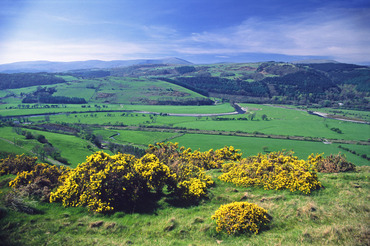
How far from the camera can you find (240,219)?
14.0 m

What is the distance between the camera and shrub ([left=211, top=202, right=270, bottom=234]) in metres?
13.8

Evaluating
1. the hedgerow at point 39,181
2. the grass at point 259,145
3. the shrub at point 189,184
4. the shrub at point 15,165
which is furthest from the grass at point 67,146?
the shrub at point 189,184

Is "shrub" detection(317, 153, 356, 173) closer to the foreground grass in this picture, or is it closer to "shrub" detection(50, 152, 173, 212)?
the foreground grass

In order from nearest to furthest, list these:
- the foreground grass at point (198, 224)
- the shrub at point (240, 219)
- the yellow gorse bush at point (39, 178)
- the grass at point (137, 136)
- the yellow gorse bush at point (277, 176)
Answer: the foreground grass at point (198, 224) → the shrub at point (240, 219) → the yellow gorse bush at point (277, 176) → the yellow gorse bush at point (39, 178) → the grass at point (137, 136)

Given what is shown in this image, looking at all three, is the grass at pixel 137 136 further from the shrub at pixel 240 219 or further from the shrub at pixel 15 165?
the shrub at pixel 240 219

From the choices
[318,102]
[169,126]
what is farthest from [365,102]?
[169,126]

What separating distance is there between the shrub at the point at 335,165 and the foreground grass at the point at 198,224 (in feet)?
22.9

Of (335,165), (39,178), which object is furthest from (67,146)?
(335,165)

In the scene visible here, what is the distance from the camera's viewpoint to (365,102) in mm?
181125

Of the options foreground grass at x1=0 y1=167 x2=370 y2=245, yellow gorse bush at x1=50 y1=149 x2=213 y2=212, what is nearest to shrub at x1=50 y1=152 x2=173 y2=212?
yellow gorse bush at x1=50 y1=149 x2=213 y2=212

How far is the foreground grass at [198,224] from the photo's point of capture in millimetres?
12766

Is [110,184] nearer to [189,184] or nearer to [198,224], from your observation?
[189,184]

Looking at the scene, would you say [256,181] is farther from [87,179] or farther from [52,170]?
[52,170]

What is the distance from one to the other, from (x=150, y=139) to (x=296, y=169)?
75.2 metres
